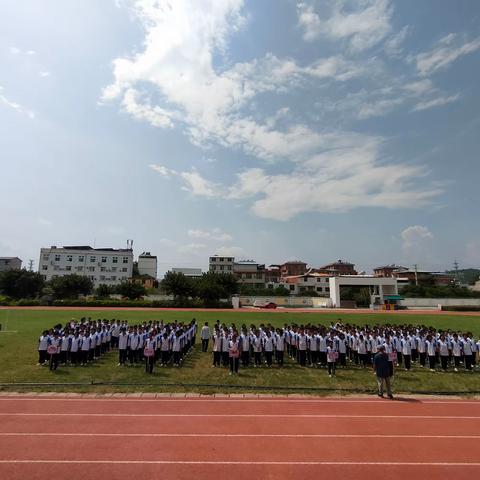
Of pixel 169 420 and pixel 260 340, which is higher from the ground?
pixel 260 340

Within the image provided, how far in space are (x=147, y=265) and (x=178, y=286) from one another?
155 feet

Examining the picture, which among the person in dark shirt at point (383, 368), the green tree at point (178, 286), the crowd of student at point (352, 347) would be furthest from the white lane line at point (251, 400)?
the green tree at point (178, 286)

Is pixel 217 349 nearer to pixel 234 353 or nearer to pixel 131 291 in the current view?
pixel 234 353

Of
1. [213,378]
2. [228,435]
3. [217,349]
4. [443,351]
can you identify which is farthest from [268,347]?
[228,435]

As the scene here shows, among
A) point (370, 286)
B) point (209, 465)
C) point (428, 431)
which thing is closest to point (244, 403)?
point (209, 465)

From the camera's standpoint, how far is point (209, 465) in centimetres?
679

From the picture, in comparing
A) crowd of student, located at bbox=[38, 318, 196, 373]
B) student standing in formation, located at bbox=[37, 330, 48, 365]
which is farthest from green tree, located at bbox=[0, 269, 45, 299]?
student standing in formation, located at bbox=[37, 330, 48, 365]

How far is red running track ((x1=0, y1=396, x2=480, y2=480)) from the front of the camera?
6.65m

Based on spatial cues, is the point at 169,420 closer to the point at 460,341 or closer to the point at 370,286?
the point at 460,341

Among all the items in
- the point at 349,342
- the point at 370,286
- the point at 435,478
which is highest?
the point at 370,286

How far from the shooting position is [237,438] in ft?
26.1

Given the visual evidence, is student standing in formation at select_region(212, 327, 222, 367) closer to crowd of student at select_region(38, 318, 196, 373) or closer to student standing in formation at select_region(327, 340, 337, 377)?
crowd of student at select_region(38, 318, 196, 373)

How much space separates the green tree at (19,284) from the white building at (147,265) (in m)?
38.5

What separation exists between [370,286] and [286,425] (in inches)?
1993
